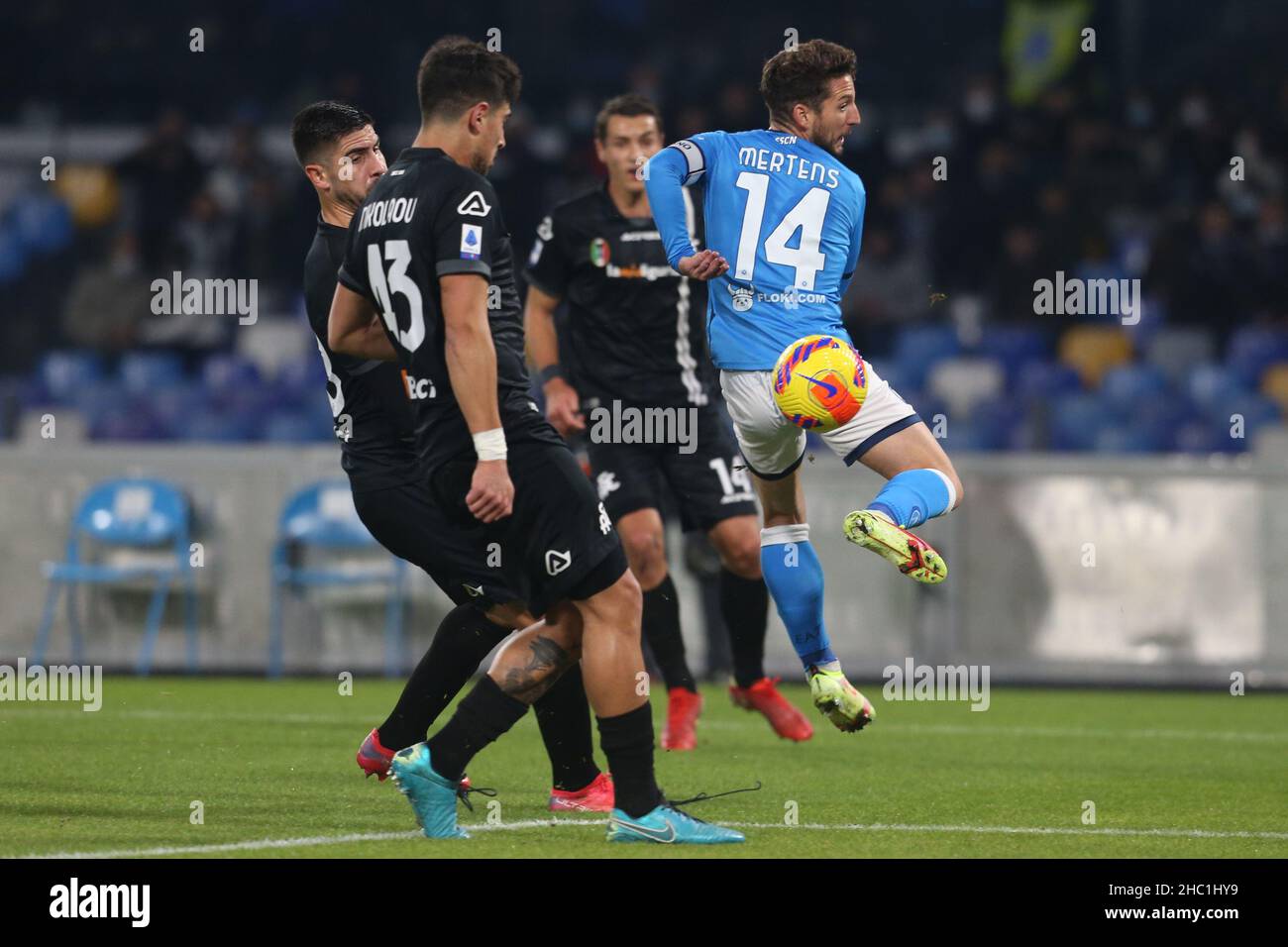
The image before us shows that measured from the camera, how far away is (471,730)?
17.7 feet

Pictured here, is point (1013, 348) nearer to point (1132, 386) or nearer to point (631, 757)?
point (1132, 386)

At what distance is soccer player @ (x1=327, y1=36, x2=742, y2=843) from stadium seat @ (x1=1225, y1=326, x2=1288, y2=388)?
10.2 meters

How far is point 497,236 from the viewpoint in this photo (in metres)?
5.27

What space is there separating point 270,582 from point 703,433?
4.83 meters

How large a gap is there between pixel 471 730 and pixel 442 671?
0.89 m

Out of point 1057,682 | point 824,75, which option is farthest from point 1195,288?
point 824,75

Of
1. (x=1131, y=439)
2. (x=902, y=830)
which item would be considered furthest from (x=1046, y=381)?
(x=902, y=830)

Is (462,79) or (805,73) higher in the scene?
(805,73)

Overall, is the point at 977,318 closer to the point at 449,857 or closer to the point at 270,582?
the point at 270,582

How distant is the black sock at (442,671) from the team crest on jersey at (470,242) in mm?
1489

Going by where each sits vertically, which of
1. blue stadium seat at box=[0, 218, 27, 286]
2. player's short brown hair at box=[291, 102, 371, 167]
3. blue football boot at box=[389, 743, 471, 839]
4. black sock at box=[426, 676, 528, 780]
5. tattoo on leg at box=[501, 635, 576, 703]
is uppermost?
blue stadium seat at box=[0, 218, 27, 286]

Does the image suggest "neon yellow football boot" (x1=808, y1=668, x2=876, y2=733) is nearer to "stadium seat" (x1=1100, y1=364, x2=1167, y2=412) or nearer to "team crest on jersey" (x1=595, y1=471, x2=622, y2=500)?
"team crest on jersey" (x1=595, y1=471, x2=622, y2=500)

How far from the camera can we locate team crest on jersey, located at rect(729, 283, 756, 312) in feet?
21.7

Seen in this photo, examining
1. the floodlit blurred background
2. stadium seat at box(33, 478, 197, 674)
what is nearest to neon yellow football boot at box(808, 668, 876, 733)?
the floodlit blurred background
